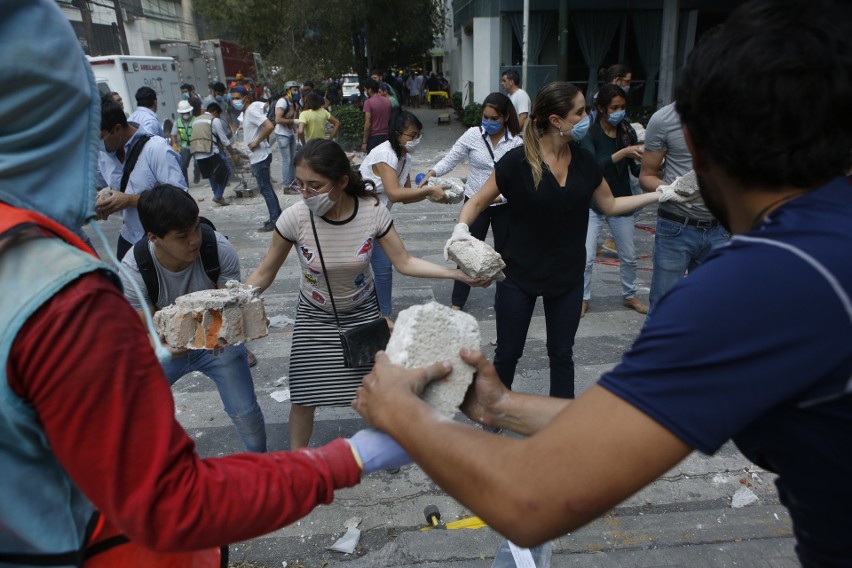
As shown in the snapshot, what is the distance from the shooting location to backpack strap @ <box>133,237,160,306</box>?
9.68 ft

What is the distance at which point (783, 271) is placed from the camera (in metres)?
0.92

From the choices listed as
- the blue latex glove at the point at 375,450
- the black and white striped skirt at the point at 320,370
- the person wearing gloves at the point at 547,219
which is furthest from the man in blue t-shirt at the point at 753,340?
the person wearing gloves at the point at 547,219

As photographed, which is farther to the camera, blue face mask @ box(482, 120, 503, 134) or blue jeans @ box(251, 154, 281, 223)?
blue jeans @ box(251, 154, 281, 223)

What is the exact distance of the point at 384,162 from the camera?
5113 millimetres

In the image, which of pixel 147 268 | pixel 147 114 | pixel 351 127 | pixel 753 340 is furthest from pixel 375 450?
pixel 351 127

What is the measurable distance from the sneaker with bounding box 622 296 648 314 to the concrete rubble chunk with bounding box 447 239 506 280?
288 cm

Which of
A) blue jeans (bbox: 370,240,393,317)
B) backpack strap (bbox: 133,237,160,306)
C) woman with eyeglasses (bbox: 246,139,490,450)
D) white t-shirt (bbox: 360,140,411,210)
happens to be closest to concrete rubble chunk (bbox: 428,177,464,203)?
white t-shirt (bbox: 360,140,411,210)

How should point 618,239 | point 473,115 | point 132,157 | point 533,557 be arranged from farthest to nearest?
1. point 473,115
2. point 618,239
3. point 132,157
4. point 533,557

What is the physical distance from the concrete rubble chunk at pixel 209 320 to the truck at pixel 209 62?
25097 mm

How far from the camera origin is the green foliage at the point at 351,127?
17000mm

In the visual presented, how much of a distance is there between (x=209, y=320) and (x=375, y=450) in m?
1.55

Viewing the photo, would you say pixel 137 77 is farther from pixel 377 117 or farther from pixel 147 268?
pixel 147 268

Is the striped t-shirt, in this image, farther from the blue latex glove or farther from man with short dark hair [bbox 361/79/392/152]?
man with short dark hair [bbox 361/79/392/152]

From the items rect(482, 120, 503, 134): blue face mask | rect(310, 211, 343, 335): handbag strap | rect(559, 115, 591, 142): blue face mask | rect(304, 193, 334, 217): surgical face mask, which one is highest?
rect(559, 115, 591, 142): blue face mask
